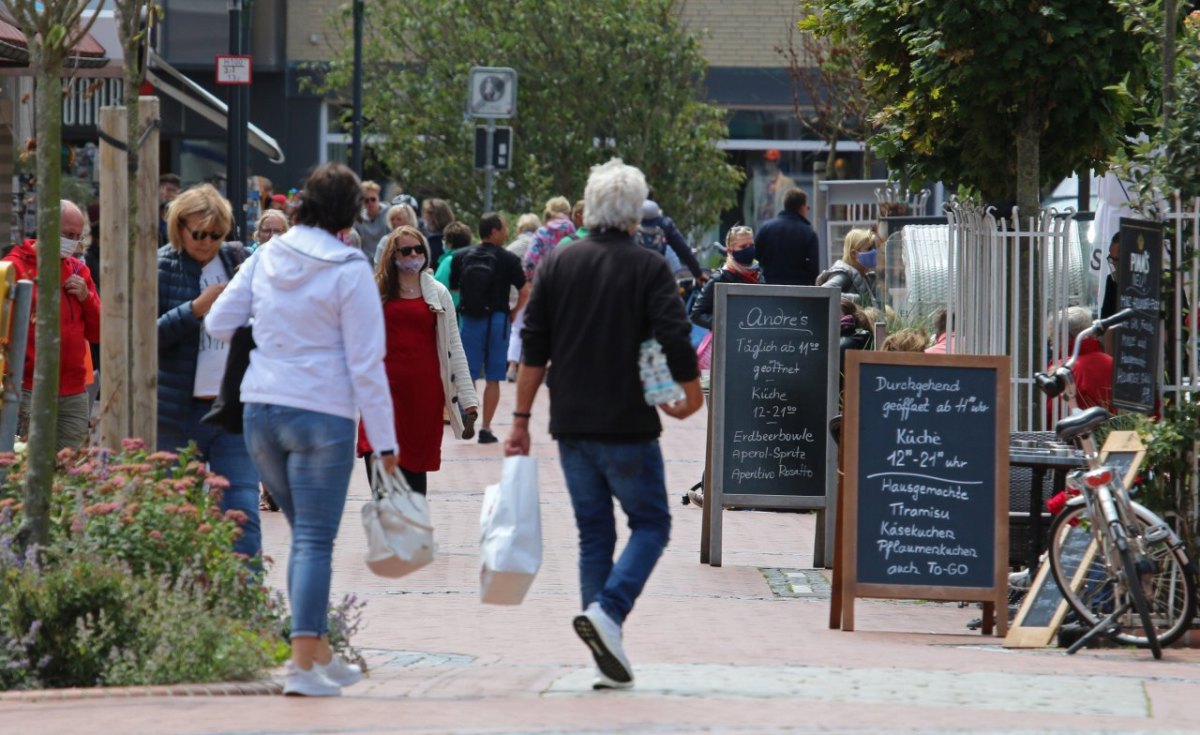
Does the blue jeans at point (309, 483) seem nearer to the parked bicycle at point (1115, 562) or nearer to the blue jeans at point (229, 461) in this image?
the blue jeans at point (229, 461)

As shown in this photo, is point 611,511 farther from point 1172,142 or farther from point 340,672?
point 1172,142

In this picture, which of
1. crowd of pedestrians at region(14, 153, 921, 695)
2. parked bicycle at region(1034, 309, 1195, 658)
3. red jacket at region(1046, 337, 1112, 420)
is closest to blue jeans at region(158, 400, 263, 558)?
crowd of pedestrians at region(14, 153, 921, 695)

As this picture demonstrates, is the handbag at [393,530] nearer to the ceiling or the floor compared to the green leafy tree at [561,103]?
nearer to the floor

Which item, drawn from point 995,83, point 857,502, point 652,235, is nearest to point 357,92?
point 652,235

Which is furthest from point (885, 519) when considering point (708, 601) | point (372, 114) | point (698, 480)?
point (372, 114)

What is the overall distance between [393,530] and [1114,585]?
3235 mm

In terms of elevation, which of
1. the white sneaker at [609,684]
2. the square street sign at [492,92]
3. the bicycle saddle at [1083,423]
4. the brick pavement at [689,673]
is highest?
the square street sign at [492,92]

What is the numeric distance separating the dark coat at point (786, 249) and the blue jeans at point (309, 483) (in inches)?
440

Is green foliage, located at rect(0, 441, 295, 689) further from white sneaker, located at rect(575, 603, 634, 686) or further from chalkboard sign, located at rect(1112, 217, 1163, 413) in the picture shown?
chalkboard sign, located at rect(1112, 217, 1163, 413)

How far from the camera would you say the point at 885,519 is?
8867mm

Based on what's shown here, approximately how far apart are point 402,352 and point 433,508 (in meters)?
2.49

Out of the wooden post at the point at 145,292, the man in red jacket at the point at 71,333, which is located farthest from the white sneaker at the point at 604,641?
the man in red jacket at the point at 71,333

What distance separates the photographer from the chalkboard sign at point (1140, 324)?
890 centimetres

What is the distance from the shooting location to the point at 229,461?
8281 millimetres
